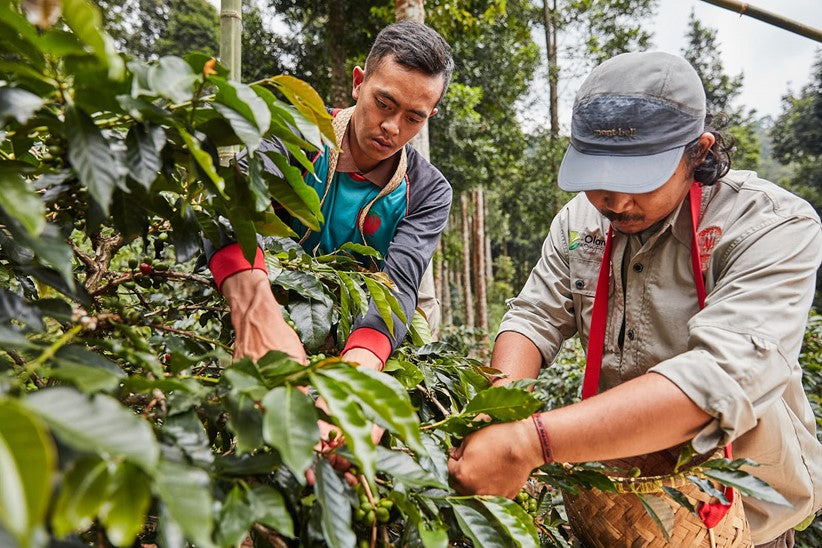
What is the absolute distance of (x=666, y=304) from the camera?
1631mm

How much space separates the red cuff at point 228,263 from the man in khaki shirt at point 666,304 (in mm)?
635

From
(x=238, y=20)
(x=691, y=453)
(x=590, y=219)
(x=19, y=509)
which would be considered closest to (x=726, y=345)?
(x=691, y=453)

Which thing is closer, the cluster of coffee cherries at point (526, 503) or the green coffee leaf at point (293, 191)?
the green coffee leaf at point (293, 191)

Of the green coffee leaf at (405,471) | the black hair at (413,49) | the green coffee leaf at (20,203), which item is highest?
the black hair at (413,49)

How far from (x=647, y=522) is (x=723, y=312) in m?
0.52

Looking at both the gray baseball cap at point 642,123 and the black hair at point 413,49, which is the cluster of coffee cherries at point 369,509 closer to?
the gray baseball cap at point 642,123

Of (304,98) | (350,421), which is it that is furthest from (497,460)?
(304,98)

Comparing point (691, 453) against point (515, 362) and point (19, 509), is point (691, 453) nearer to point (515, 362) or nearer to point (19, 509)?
point (515, 362)

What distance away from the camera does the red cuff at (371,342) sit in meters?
1.31

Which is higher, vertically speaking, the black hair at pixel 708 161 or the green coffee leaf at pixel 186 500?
the black hair at pixel 708 161

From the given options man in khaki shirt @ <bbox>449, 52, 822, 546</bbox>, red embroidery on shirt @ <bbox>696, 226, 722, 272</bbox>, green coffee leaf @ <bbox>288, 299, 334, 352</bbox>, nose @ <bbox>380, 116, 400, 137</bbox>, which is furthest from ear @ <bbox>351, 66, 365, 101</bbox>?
red embroidery on shirt @ <bbox>696, 226, 722, 272</bbox>

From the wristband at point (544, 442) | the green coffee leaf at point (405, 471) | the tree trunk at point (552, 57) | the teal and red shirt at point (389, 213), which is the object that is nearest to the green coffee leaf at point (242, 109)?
the green coffee leaf at point (405, 471)

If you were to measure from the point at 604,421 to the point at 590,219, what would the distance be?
36.8 inches

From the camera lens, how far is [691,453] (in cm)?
117
